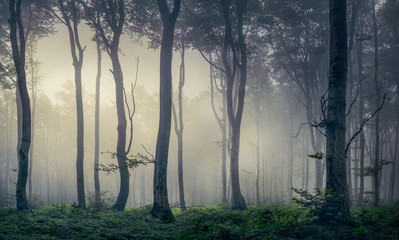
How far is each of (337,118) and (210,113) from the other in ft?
108

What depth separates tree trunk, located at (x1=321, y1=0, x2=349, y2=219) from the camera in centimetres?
570

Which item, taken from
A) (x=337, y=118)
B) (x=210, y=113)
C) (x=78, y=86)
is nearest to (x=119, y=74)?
(x=78, y=86)

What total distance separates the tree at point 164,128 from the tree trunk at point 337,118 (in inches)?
179

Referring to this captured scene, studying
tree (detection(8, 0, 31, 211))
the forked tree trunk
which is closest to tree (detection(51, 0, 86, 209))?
the forked tree trunk

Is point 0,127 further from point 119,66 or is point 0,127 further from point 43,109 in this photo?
point 119,66

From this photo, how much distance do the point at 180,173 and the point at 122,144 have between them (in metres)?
4.76

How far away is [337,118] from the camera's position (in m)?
6.06

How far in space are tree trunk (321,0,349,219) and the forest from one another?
3 cm

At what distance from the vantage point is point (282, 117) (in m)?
36.8

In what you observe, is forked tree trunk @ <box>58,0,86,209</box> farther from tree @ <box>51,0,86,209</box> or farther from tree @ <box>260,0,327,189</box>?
tree @ <box>260,0,327,189</box>

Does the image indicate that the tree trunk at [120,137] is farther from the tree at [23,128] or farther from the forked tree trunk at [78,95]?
the tree at [23,128]

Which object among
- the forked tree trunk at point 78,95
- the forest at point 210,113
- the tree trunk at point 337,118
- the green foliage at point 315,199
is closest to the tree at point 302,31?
the forest at point 210,113

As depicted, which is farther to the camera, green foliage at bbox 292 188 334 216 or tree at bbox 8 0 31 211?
tree at bbox 8 0 31 211

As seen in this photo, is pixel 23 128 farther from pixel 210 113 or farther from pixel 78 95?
pixel 210 113
